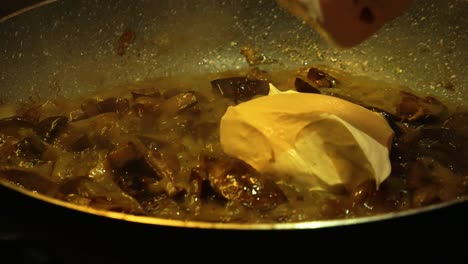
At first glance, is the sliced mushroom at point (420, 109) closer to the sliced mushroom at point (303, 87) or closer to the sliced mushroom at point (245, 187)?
the sliced mushroom at point (303, 87)

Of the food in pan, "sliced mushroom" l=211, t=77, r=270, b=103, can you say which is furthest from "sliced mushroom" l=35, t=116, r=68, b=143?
"sliced mushroom" l=211, t=77, r=270, b=103

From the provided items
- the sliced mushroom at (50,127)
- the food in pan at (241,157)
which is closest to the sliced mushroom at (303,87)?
the food in pan at (241,157)

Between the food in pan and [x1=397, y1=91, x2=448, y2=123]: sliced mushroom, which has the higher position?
the food in pan

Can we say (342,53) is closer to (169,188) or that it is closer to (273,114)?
(273,114)

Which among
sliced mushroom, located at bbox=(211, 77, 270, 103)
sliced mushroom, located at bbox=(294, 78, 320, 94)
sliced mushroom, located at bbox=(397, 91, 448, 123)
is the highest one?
sliced mushroom, located at bbox=(294, 78, 320, 94)

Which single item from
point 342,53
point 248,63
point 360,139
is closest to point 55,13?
point 248,63

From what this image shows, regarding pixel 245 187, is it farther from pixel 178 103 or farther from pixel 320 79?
pixel 320 79

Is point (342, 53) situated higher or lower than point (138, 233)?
lower

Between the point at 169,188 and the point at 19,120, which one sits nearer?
the point at 169,188

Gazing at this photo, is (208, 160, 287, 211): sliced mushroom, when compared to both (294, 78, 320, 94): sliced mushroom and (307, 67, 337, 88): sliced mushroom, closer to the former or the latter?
(294, 78, 320, 94): sliced mushroom
